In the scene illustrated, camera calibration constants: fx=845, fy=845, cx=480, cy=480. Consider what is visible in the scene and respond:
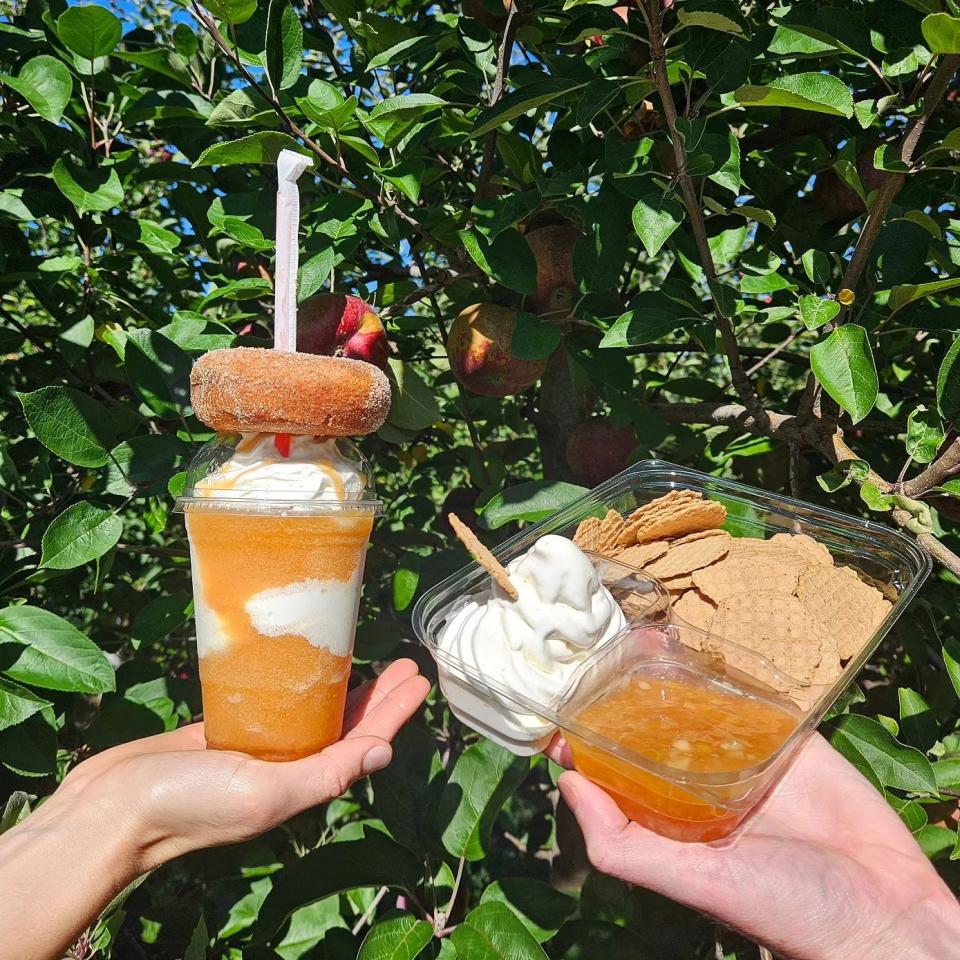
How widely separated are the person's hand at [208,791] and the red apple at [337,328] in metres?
0.62

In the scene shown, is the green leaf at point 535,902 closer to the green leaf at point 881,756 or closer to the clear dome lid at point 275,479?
the green leaf at point 881,756

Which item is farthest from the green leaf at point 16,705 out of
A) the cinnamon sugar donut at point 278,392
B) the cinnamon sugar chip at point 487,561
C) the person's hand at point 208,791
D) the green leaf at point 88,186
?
the green leaf at point 88,186

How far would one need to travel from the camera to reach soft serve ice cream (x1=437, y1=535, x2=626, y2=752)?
3.84ft

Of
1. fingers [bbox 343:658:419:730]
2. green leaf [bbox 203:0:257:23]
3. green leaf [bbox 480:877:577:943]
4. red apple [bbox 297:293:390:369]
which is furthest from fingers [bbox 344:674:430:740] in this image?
green leaf [bbox 203:0:257:23]

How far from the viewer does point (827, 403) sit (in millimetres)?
1436

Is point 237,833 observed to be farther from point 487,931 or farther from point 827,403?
point 827,403

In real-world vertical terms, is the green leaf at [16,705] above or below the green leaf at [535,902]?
above

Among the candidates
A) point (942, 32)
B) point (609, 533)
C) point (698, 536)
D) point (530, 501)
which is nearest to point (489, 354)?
point (530, 501)

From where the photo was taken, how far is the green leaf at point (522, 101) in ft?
3.75

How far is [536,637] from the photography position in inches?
46.4

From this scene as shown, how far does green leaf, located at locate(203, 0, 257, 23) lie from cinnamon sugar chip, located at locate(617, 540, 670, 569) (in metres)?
0.99

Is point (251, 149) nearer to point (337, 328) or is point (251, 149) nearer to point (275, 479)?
point (337, 328)

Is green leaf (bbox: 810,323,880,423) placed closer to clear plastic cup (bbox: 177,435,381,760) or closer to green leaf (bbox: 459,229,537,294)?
green leaf (bbox: 459,229,537,294)

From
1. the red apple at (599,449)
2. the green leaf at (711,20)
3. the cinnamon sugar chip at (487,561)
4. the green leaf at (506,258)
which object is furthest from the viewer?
the red apple at (599,449)
